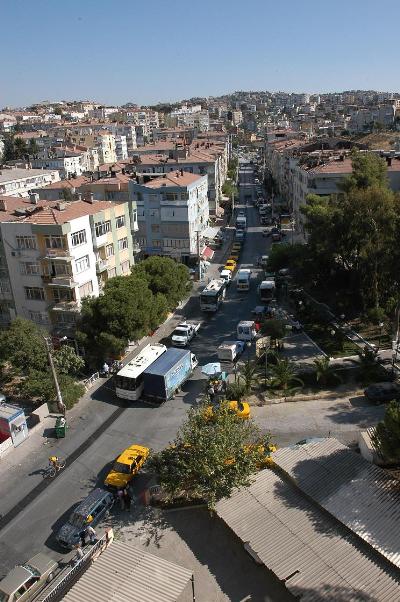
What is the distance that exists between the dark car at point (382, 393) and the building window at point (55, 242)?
20.8 meters

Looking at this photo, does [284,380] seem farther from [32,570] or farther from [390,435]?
[32,570]

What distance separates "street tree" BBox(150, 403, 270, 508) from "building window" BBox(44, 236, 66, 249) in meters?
16.4

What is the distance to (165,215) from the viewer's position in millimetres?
54062

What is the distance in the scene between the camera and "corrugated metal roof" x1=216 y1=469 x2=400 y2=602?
14.9 meters

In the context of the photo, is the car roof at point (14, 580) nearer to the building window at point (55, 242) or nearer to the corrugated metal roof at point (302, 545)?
the corrugated metal roof at point (302, 545)

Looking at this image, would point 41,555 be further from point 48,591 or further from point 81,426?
point 81,426

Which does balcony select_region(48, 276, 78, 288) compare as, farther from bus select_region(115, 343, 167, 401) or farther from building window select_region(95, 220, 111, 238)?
bus select_region(115, 343, 167, 401)

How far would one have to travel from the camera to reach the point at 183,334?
3609 cm

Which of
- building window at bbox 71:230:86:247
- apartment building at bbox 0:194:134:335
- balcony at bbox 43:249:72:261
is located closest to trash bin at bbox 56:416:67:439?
apartment building at bbox 0:194:134:335

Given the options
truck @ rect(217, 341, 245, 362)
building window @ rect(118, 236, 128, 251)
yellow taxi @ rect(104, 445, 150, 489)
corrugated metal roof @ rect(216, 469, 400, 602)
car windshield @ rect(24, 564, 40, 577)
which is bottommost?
truck @ rect(217, 341, 245, 362)

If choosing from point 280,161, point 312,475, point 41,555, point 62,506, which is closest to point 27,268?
point 62,506

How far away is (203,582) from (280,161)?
267 ft

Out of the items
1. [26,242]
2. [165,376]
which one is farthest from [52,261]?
[165,376]

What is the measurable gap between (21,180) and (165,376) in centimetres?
5258
